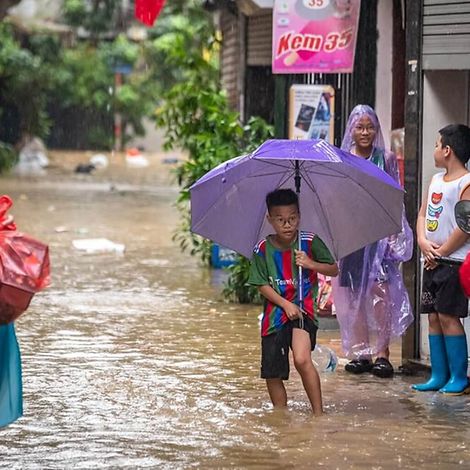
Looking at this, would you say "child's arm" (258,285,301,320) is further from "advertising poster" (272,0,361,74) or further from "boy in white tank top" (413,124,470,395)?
"advertising poster" (272,0,361,74)

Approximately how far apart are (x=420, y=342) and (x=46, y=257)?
149 inches

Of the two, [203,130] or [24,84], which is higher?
[24,84]

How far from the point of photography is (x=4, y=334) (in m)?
5.54

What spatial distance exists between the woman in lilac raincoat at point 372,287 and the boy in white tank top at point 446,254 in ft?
1.74

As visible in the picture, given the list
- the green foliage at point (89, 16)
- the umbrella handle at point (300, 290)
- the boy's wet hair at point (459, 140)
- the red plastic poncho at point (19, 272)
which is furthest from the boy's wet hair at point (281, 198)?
the green foliage at point (89, 16)

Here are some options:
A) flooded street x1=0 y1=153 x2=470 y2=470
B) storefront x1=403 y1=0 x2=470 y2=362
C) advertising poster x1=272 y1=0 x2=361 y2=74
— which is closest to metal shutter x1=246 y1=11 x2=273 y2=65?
flooded street x1=0 y1=153 x2=470 y2=470

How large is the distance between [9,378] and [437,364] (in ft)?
10.2

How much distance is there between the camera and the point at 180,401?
7.45 metres

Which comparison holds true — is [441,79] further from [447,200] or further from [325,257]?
[325,257]

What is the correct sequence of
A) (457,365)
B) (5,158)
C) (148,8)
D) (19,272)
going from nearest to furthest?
(19,272) < (457,365) < (148,8) < (5,158)

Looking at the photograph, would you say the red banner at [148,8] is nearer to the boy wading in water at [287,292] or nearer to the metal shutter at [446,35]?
the metal shutter at [446,35]

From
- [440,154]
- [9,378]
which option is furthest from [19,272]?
[440,154]

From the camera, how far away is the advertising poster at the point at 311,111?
10.2 metres

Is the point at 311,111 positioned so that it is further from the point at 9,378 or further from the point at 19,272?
the point at 19,272
